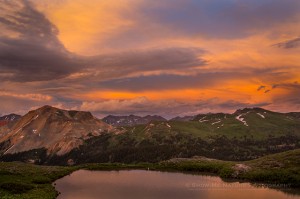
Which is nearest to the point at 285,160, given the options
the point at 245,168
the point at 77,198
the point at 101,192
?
the point at 245,168

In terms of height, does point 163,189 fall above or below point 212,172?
below

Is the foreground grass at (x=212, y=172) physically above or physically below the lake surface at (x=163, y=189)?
above

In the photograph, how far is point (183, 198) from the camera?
7281 cm

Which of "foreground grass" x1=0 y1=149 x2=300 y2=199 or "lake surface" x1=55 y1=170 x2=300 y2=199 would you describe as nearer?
"lake surface" x1=55 y1=170 x2=300 y2=199

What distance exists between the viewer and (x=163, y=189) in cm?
8425

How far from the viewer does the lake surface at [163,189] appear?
76.1 m

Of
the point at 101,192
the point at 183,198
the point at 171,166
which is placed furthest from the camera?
the point at 171,166

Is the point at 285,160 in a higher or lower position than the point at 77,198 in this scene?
higher

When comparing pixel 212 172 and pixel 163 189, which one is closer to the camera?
pixel 163 189

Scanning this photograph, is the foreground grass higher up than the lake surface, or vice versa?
the foreground grass

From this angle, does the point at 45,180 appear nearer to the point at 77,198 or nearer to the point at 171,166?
the point at 77,198

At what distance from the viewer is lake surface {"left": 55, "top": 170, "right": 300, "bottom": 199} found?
7612cm

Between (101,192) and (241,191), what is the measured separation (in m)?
35.5

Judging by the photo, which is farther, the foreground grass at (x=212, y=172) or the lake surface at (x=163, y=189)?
the foreground grass at (x=212, y=172)
